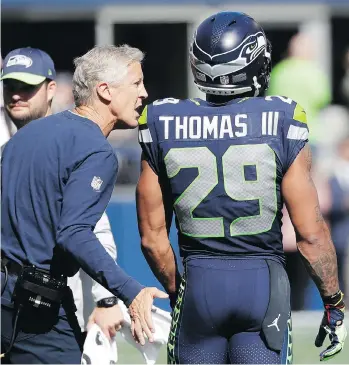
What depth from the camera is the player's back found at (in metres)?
4.50

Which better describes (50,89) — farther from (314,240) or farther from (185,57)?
(185,57)

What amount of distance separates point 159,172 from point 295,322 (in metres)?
4.81

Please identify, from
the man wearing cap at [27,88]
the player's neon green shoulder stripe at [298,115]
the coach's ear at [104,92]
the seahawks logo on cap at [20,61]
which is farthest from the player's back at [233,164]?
the seahawks logo on cap at [20,61]

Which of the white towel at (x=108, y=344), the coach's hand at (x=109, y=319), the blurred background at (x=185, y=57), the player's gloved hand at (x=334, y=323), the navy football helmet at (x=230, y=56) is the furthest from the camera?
the blurred background at (x=185, y=57)

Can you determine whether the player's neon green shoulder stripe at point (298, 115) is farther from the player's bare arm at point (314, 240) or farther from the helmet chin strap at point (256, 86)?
the helmet chin strap at point (256, 86)

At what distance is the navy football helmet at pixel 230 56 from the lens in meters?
4.64

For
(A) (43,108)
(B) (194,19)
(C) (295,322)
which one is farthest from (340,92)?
(A) (43,108)

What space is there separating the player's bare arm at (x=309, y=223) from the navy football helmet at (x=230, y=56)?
384 millimetres

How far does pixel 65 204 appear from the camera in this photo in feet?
14.7

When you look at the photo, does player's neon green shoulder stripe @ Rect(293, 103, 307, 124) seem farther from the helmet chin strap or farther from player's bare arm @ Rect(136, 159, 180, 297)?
player's bare arm @ Rect(136, 159, 180, 297)

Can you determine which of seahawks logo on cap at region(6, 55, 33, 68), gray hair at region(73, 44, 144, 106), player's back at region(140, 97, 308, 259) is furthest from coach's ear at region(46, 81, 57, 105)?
player's back at region(140, 97, 308, 259)

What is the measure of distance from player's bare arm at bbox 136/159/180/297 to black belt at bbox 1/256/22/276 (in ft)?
1.73

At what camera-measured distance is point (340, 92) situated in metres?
12.4

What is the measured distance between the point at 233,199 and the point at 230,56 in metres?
0.59
